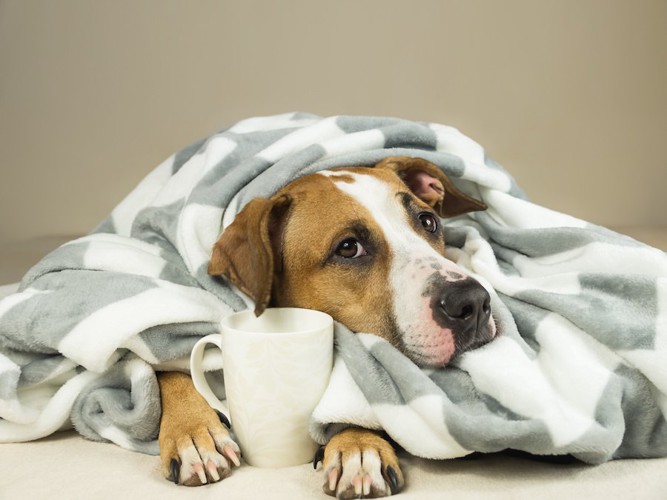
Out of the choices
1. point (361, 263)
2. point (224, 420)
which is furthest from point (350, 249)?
point (224, 420)

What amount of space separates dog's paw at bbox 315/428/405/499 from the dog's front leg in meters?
0.19

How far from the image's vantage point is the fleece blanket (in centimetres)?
131

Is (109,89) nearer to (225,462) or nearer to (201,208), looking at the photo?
(201,208)

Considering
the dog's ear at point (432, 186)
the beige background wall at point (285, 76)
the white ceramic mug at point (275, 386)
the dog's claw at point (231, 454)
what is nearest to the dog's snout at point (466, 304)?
the white ceramic mug at point (275, 386)

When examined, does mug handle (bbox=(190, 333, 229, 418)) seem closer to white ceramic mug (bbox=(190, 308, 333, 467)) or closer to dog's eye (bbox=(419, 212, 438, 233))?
white ceramic mug (bbox=(190, 308, 333, 467))

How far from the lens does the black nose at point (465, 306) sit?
1396mm

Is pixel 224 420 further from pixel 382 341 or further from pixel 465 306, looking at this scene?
pixel 465 306

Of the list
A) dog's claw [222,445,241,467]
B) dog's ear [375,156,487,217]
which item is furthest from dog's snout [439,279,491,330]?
dog's ear [375,156,487,217]

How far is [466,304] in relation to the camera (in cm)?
139

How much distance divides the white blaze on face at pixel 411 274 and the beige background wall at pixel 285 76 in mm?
2847

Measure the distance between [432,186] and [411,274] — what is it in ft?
1.77

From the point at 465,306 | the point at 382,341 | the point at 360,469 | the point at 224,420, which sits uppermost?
the point at 465,306

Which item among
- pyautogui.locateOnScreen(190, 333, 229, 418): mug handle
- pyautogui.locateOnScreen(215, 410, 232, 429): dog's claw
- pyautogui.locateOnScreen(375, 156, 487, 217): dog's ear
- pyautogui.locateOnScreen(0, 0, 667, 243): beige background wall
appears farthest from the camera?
pyautogui.locateOnScreen(0, 0, 667, 243): beige background wall

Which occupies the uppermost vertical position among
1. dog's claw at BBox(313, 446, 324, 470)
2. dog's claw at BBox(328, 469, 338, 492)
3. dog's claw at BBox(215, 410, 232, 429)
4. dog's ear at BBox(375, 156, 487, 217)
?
dog's ear at BBox(375, 156, 487, 217)
